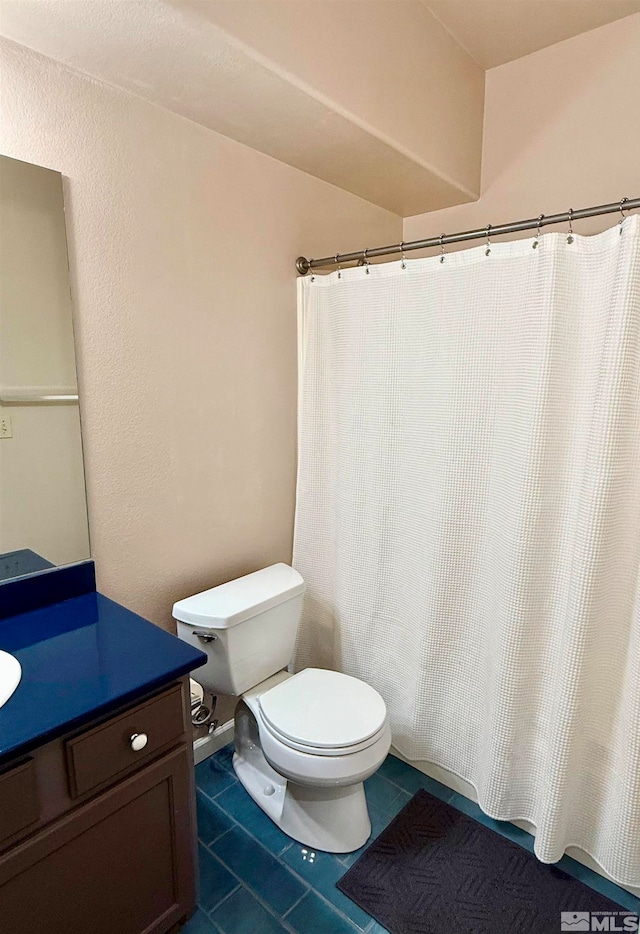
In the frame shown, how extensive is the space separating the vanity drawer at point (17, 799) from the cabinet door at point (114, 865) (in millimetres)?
52

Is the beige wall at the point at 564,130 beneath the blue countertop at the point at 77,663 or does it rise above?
above

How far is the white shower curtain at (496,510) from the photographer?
54.0 inches

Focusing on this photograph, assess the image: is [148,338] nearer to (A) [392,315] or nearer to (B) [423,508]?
(A) [392,315]

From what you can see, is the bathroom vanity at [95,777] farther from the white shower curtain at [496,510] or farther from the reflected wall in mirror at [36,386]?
the white shower curtain at [496,510]

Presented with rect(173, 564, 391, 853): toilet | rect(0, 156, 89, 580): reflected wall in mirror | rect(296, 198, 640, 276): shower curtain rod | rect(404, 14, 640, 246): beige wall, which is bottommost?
rect(173, 564, 391, 853): toilet

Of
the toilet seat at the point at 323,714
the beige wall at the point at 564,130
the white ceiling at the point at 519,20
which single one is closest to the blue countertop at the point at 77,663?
the toilet seat at the point at 323,714

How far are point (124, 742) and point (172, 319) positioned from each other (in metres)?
1.17

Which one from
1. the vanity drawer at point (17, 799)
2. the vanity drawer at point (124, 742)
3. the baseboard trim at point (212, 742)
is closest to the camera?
the vanity drawer at point (17, 799)

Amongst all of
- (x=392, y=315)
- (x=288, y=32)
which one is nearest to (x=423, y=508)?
(x=392, y=315)

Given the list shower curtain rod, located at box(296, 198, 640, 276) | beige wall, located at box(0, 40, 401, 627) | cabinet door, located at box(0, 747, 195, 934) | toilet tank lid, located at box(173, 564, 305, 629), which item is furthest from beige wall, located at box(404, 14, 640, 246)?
cabinet door, located at box(0, 747, 195, 934)

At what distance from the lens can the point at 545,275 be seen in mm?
1399

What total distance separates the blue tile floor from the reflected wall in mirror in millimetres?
1005

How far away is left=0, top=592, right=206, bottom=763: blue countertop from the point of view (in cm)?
93

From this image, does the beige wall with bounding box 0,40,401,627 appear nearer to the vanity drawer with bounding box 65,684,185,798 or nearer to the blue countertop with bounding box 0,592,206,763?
the blue countertop with bounding box 0,592,206,763
